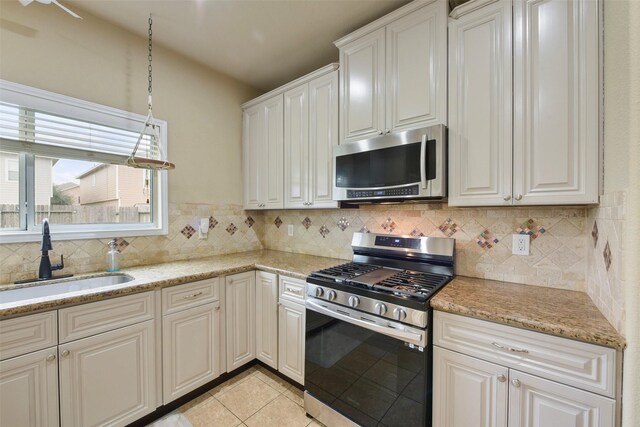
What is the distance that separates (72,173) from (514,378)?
9.54ft

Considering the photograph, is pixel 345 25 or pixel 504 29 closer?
pixel 504 29

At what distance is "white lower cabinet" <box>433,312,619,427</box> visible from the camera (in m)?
0.99

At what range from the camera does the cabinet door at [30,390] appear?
123 centimetres

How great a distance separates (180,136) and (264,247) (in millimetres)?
1435

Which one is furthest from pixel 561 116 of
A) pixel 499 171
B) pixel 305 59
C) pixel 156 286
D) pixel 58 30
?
pixel 58 30

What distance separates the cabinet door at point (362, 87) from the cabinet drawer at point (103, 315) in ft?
5.66

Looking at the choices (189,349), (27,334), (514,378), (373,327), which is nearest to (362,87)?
(373,327)

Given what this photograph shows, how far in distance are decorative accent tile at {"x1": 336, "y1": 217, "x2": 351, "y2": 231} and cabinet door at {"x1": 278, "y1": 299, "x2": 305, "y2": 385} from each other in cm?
82

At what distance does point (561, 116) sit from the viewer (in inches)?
50.1

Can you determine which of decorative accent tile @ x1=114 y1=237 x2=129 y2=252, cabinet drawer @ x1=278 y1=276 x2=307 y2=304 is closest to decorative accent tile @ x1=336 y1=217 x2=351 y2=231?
cabinet drawer @ x1=278 y1=276 x2=307 y2=304

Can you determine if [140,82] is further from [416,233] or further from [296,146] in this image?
[416,233]

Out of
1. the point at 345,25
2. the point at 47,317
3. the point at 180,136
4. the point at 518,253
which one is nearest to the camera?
the point at 47,317

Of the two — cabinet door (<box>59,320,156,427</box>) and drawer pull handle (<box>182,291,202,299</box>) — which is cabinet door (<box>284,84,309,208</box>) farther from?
cabinet door (<box>59,320,156,427</box>)

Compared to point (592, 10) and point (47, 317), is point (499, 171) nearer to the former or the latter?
point (592, 10)
